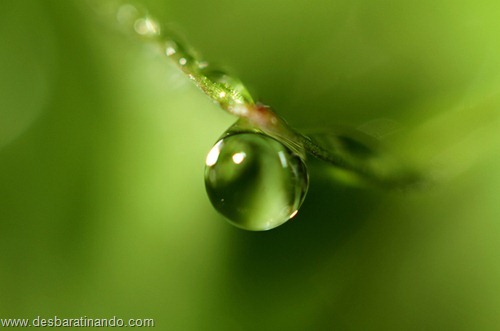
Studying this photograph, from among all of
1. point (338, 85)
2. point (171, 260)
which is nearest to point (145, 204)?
point (171, 260)

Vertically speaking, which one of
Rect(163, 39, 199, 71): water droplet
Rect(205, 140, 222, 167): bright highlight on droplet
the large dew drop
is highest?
Rect(163, 39, 199, 71): water droplet

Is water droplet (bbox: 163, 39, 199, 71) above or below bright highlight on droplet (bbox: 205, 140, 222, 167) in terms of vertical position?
above

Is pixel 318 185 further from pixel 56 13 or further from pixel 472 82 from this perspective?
pixel 56 13

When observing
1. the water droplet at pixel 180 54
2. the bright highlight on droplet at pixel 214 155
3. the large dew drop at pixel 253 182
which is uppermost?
the water droplet at pixel 180 54

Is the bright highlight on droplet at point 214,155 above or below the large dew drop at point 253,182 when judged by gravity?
above
